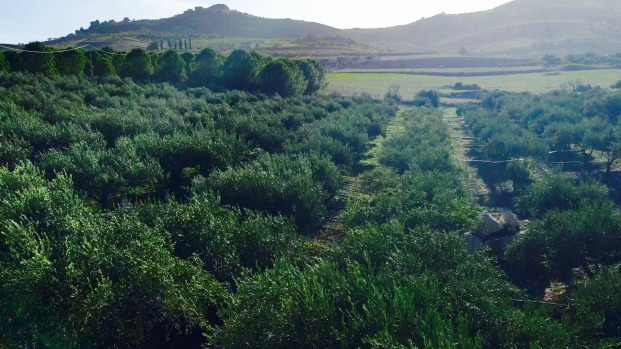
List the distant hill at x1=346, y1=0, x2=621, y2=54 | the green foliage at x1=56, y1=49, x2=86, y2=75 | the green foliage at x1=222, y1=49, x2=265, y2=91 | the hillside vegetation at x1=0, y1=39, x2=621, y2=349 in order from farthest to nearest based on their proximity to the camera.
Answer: the distant hill at x1=346, y1=0, x2=621, y2=54, the green foliage at x1=222, y1=49, x2=265, y2=91, the green foliage at x1=56, y1=49, x2=86, y2=75, the hillside vegetation at x1=0, y1=39, x2=621, y2=349

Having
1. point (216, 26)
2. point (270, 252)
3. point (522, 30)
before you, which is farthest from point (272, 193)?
point (522, 30)

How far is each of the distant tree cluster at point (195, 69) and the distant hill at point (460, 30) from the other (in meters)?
63.8

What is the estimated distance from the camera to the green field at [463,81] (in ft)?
206

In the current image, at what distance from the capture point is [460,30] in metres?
173

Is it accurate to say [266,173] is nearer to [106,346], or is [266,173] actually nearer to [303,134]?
[106,346]

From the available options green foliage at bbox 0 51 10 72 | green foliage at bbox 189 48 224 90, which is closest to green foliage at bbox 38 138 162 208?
green foliage at bbox 0 51 10 72

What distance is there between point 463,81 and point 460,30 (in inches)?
4259

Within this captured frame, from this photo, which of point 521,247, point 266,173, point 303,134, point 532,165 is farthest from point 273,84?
point 521,247

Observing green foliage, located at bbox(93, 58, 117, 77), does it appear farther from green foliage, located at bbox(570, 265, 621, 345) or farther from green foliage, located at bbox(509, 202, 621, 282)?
green foliage, located at bbox(570, 265, 621, 345)

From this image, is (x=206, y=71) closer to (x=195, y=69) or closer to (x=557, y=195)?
(x=195, y=69)

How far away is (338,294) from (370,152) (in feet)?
70.8


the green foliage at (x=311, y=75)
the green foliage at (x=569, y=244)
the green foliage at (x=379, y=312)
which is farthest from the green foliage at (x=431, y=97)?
the green foliage at (x=379, y=312)

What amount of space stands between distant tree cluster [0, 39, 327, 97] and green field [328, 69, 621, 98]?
14420 millimetres

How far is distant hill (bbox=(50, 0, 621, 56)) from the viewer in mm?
125938
